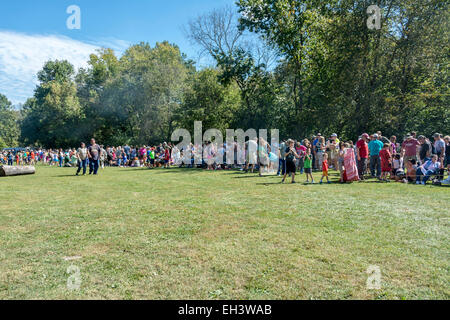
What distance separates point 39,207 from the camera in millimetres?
8430

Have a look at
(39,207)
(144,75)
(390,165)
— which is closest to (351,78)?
(390,165)

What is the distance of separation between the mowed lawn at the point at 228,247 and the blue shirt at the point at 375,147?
4.96 m

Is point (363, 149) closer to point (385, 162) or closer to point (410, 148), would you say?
point (385, 162)

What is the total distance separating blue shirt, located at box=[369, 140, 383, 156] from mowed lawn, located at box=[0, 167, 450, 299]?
4.96m

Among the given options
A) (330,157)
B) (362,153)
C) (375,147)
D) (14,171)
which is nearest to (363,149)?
(362,153)

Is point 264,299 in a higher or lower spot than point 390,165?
lower

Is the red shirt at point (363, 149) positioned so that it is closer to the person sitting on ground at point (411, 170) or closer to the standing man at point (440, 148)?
the person sitting on ground at point (411, 170)

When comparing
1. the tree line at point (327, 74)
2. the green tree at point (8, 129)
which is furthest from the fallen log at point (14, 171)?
the green tree at point (8, 129)

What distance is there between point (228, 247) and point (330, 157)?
15088mm

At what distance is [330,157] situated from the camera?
1873 cm

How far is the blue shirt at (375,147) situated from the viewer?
14.0 metres

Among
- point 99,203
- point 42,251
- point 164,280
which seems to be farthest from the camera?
point 99,203

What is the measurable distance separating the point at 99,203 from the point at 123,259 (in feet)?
15.6
